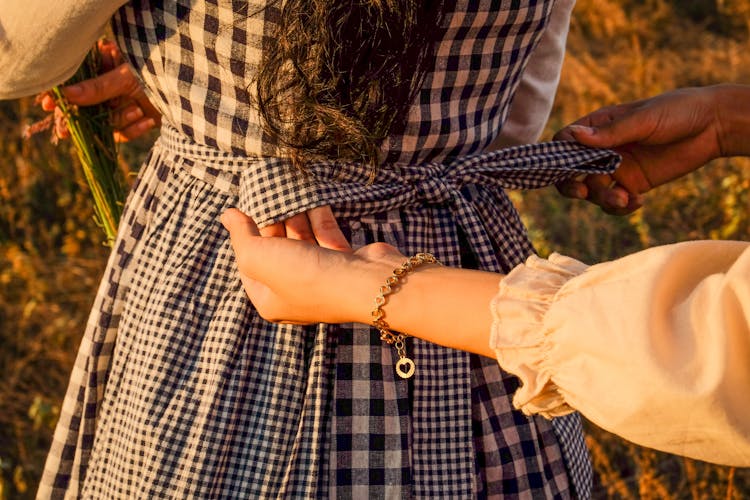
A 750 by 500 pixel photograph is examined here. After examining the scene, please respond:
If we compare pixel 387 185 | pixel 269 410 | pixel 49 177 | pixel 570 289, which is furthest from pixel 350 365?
pixel 49 177

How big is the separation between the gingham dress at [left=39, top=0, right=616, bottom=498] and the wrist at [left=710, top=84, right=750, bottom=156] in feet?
1.30

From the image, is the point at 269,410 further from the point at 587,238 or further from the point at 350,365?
the point at 587,238

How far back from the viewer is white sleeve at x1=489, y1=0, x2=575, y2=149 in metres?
1.20

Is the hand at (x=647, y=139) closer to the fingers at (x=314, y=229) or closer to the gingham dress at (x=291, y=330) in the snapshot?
the gingham dress at (x=291, y=330)

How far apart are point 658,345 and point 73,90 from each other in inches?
44.5

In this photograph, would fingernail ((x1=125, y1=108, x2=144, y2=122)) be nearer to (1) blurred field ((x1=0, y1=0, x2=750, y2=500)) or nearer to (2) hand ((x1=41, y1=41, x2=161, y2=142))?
(2) hand ((x1=41, y1=41, x2=161, y2=142))

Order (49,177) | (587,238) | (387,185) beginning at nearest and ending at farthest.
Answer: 1. (387,185)
2. (587,238)
3. (49,177)

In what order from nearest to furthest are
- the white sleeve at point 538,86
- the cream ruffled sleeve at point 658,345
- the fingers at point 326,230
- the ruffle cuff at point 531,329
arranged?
the cream ruffled sleeve at point 658,345 < the ruffle cuff at point 531,329 < the fingers at point 326,230 < the white sleeve at point 538,86

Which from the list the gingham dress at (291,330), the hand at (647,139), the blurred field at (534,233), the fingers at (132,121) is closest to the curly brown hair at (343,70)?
the gingham dress at (291,330)

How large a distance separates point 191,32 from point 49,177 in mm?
2828

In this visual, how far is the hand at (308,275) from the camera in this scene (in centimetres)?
90

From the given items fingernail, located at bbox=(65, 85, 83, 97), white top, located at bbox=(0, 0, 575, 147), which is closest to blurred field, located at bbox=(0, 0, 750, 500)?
fingernail, located at bbox=(65, 85, 83, 97)

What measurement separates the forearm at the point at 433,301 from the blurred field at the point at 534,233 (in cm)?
131

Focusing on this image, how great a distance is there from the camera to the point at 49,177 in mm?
3561
